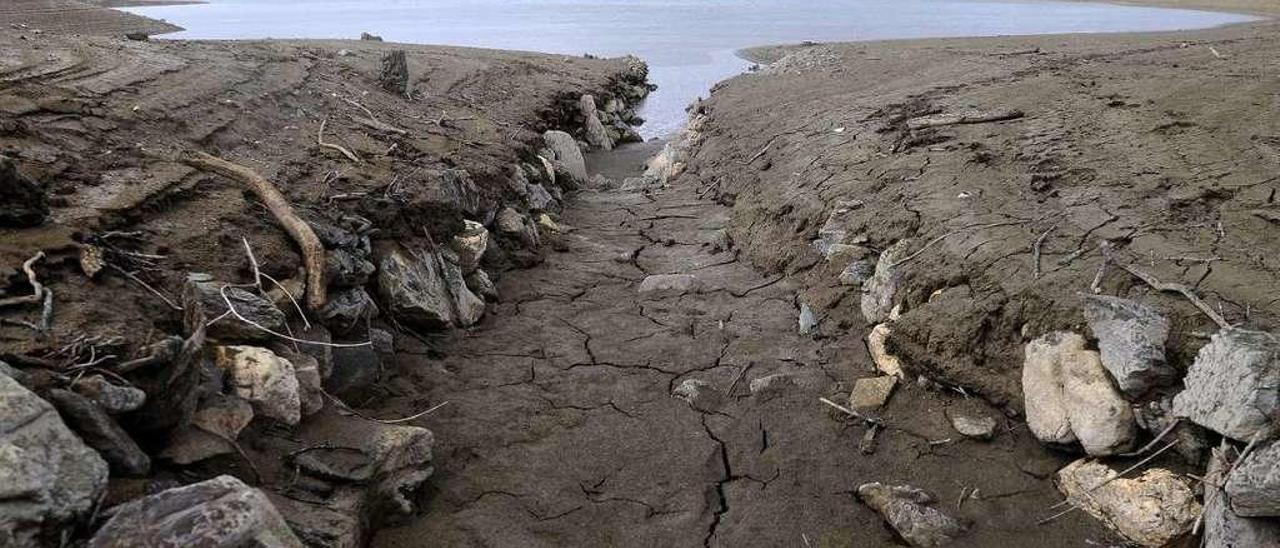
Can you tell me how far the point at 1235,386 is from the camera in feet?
9.96

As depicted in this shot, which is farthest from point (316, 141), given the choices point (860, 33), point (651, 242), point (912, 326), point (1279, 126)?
point (860, 33)

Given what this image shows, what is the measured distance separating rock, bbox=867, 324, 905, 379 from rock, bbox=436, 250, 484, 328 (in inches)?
101

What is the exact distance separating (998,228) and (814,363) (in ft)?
4.60

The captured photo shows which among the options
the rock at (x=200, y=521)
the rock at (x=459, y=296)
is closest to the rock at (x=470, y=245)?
the rock at (x=459, y=296)

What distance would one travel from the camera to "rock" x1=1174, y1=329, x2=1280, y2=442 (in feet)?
9.68

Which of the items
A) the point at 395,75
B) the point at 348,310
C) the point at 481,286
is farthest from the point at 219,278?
the point at 395,75

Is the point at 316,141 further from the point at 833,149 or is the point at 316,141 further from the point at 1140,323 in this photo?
the point at 1140,323

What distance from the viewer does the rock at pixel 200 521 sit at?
240 centimetres

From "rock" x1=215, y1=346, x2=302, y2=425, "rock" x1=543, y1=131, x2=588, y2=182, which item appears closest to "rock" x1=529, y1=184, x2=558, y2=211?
"rock" x1=543, y1=131, x2=588, y2=182

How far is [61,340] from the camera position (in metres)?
2.99

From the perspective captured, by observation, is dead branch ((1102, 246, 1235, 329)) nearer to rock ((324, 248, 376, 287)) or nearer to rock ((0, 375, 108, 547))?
rock ((324, 248, 376, 287))

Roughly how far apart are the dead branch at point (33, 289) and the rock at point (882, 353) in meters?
3.93

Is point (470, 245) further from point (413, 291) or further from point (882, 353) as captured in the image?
point (882, 353)

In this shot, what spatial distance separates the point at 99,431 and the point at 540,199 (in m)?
5.78
